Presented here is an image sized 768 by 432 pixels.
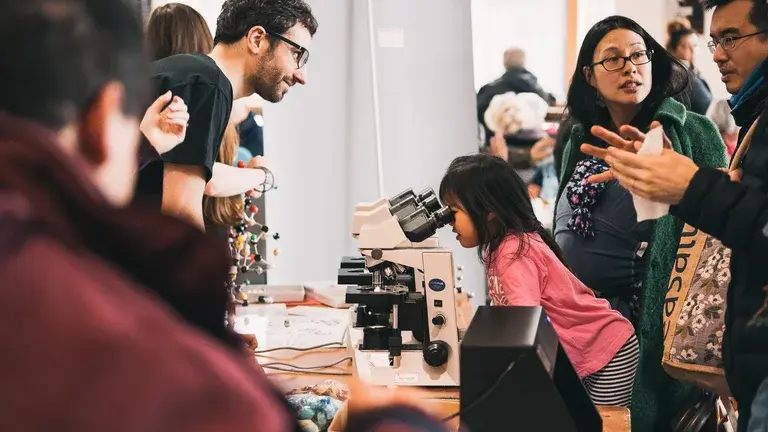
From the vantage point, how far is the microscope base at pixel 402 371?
68.7 inches

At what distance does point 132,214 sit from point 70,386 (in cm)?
11

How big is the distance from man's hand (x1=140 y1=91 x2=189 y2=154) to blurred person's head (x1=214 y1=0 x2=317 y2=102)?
115 cm

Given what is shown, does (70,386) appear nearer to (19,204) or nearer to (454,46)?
(19,204)

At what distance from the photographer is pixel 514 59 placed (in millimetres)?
4125

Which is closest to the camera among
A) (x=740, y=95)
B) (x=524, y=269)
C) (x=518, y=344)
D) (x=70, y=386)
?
(x=70, y=386)

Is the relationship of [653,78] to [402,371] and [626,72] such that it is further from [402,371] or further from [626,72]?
[402,371]

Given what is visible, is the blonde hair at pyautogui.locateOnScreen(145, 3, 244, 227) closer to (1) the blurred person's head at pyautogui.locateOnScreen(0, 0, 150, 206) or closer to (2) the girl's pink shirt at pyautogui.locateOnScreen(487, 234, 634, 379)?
(2) the girl's pink shirt at pyautogui.locateOnScreen(487, 234, 634, 379)

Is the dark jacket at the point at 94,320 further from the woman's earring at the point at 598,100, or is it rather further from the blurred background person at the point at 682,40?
the blurred background person at the point at 682,40

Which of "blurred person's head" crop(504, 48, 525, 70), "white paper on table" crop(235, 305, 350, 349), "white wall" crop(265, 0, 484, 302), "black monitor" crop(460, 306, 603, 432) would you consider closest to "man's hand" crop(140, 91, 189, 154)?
"black monitor" crop(460, 306, 603, 432)

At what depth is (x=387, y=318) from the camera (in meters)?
1.94

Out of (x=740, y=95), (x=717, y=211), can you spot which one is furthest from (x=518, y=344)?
(x=740, y=95)

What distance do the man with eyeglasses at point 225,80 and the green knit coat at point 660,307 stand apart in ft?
3.26

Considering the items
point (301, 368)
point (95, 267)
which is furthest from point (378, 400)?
point (301, 368)

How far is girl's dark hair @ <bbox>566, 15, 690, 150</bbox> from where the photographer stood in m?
2.25
